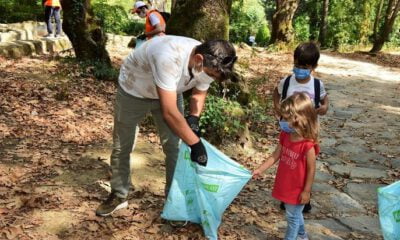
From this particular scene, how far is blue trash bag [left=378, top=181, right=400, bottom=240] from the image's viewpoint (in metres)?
2.89

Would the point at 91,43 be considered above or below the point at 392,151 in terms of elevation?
above

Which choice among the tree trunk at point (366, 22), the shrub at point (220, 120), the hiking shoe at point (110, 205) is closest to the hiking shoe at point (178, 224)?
the hiking shoe at point (110, 205)

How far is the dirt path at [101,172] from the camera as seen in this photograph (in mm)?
3693

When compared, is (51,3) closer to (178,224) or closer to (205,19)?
(205,19)

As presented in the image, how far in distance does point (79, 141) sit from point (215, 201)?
2.73m

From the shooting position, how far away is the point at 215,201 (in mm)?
3229

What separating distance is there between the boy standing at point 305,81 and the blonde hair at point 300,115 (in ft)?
1.58

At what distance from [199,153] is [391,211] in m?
1.34

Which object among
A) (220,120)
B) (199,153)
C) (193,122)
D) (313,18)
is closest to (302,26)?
(313,18)

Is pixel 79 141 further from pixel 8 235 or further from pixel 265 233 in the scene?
pixel 265 233

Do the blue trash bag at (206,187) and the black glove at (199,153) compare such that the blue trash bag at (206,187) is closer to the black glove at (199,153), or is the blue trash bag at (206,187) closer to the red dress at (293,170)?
the black glove at (199,153)

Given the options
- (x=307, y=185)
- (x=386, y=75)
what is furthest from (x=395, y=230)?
(x=386, y=75)

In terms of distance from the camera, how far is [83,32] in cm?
855

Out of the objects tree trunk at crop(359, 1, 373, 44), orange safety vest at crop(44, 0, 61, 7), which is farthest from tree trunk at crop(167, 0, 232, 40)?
tree trunk at crop(359, 1, 373, 44)
